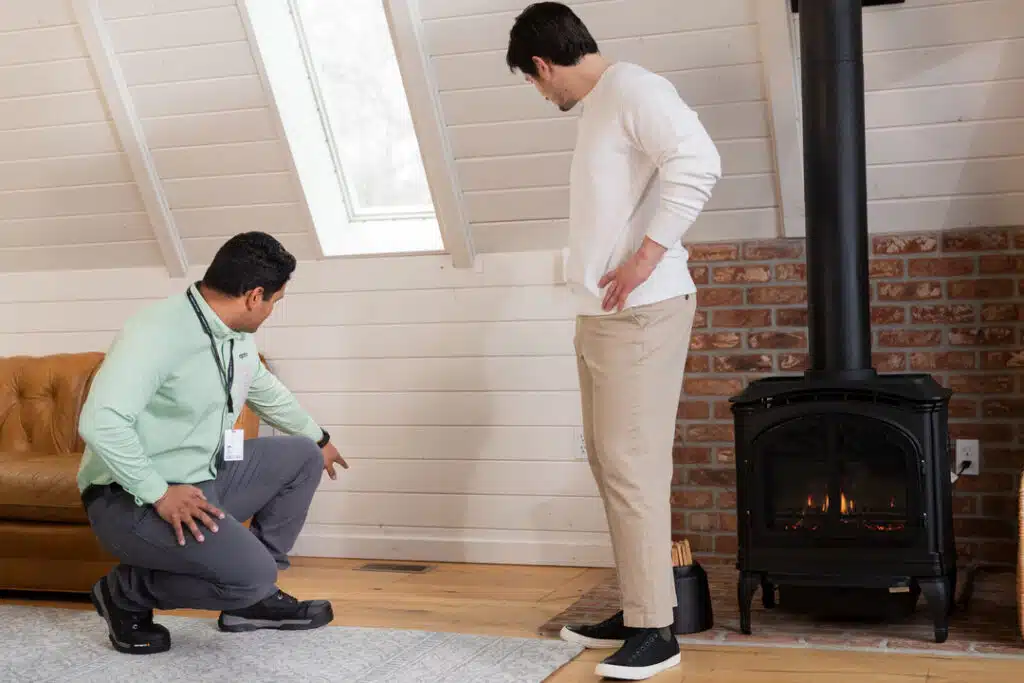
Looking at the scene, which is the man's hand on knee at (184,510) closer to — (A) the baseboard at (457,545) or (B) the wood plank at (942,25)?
(A) the baseboard at (457,545)

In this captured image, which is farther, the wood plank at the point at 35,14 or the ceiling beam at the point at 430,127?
the wood plank at the point at 35,14

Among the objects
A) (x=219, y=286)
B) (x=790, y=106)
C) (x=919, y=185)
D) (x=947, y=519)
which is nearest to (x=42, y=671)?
(x=219, y=286)

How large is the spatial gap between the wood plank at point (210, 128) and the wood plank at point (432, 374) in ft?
2.74

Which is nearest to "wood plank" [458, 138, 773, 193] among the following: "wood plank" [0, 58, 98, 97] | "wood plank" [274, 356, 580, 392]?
"wood plank" [274, 356, 580, 392]

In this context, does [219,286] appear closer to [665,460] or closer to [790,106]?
[665,460]

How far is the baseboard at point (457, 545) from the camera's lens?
4.04 metres

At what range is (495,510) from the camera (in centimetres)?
416

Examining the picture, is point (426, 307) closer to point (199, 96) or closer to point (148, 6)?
point (199, 96)

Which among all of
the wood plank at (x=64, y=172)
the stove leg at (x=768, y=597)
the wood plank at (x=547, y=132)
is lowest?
the stove leg at (x=768, y=597)

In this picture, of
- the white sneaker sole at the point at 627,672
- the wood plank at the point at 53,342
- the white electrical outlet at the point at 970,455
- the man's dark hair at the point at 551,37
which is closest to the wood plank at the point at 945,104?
the white electrical outlet at the point at 970,455

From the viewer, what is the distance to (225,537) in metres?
2.90

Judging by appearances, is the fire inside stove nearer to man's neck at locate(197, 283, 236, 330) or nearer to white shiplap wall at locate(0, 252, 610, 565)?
white shiplap wall at locate(0, 252, 610, 565)

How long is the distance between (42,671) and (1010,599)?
2.50 meters

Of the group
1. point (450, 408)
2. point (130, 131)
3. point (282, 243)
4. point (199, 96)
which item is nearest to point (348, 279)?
point (282, 243)
